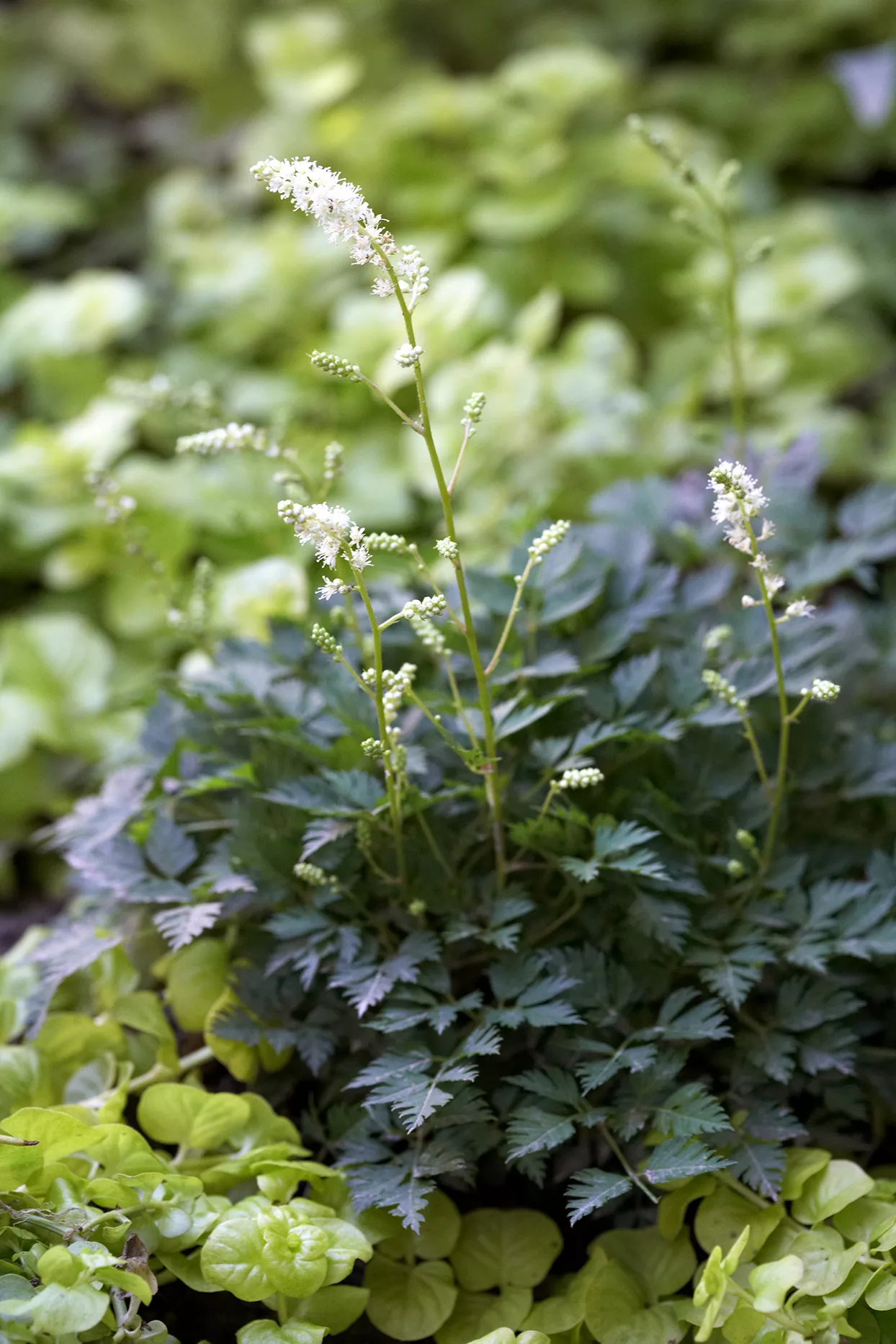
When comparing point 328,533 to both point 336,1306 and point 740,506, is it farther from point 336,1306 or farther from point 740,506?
point 336,1306

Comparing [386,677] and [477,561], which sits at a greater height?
[386,677]

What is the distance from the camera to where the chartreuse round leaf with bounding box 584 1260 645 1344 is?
0.82 meters

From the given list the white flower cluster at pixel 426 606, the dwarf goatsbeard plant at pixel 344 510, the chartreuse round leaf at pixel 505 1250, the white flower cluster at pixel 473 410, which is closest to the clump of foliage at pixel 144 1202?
the chartreuse round leaf at pixel 505 1250

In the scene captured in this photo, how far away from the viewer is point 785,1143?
93 centimetres

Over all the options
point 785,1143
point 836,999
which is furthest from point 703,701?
point 785,1143

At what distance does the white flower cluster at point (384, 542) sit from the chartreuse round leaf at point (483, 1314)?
0.59 meters

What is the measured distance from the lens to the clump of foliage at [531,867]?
0.83 metres

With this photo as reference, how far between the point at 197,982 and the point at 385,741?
1.04ft

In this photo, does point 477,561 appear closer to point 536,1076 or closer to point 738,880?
point 738,880

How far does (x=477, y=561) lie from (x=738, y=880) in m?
0.52

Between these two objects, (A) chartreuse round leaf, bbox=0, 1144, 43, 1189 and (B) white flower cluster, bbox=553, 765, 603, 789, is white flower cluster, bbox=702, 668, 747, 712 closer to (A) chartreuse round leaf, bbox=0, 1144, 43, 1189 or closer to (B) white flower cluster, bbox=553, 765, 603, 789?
(B) white flower cluster, bbox=553, 765, 603, 789

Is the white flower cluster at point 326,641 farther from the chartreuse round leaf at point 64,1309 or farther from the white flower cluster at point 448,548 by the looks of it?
the chartreuse round leaf at point 64,1309

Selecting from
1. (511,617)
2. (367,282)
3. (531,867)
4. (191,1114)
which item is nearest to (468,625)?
(511,617)

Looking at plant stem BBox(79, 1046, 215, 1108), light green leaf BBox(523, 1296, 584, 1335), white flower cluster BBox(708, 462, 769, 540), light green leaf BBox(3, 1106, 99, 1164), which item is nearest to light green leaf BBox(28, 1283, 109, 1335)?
light green leaf BBox(3, 1106, 99, 1164)
